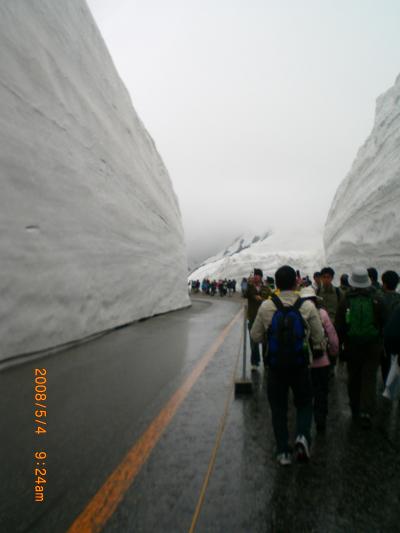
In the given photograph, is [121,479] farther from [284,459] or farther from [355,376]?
[355,376]

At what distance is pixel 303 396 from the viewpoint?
9.53 feet

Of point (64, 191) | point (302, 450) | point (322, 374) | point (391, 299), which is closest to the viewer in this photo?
point (302, 450)

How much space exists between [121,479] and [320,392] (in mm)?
2048

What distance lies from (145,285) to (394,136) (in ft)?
44.5

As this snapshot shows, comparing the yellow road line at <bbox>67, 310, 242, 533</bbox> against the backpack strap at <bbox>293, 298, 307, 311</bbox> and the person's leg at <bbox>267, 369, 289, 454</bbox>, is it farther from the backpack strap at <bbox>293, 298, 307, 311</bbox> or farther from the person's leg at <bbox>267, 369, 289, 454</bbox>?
the backpack strap at <bbox>293, 298, 307, 311</bbox>

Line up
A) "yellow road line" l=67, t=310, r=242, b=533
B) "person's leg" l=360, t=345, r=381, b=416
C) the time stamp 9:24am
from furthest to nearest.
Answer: "person's leg" l=360, t=345, r=381, b=416 → the time stamp 9:24am → "yellow road line" l=67, t=310, r=242, b=533

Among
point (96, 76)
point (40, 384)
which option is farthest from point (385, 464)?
point (96, 76)

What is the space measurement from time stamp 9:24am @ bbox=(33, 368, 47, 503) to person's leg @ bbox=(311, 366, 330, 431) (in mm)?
2455

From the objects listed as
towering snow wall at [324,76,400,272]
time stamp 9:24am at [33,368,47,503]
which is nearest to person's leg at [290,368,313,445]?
time stamp 9:24am at [33,368,47,503]

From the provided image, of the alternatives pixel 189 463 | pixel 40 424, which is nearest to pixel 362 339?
pixel 189 463

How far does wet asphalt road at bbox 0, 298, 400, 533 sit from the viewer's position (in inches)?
81.8

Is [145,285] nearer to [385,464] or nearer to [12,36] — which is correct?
[12,36]

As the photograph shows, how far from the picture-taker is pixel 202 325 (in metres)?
11.3

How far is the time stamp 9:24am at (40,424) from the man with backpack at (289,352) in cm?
173
